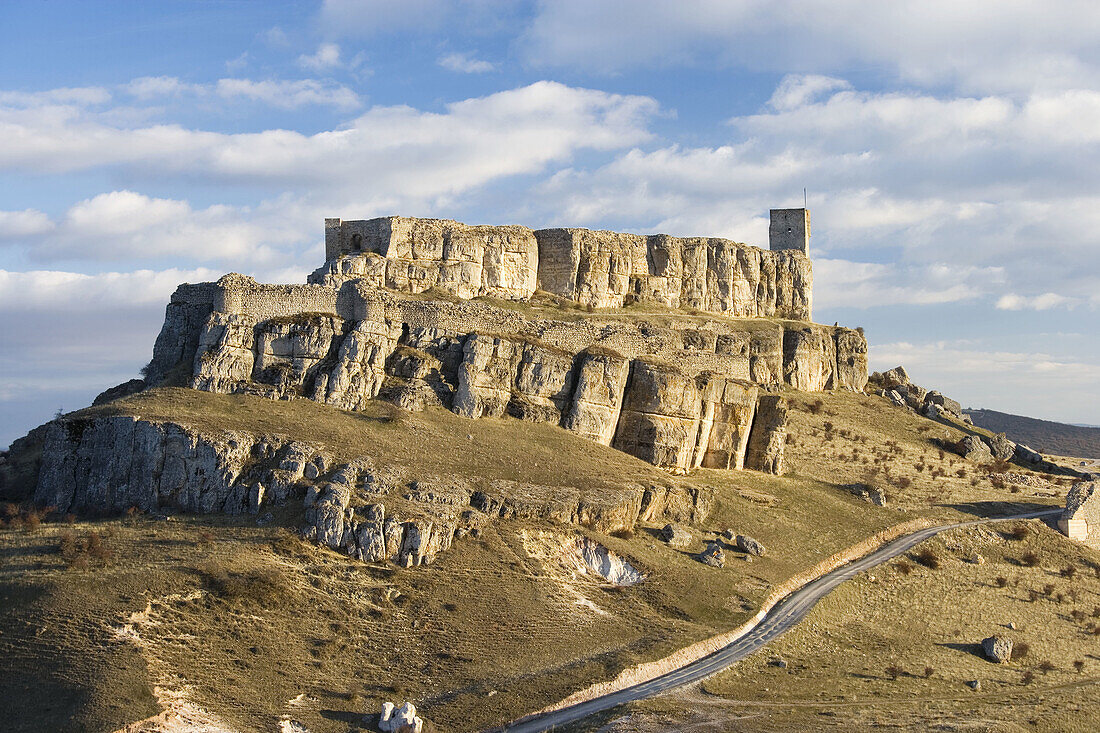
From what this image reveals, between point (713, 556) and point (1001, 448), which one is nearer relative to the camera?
point (713, 556)

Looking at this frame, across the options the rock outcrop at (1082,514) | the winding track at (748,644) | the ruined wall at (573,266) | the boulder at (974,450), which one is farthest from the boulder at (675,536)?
the boulder at (974,450)

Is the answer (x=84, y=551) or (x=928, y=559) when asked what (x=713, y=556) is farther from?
(x=84, y=551)

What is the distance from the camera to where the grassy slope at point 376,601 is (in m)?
32.2

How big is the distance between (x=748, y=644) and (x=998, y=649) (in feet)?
36.2

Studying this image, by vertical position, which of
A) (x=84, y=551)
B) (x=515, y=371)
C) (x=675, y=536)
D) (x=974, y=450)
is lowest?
(x=675, y=536)

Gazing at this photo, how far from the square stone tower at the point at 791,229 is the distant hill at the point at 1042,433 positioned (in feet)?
192

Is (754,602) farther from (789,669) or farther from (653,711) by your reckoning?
(653,711)

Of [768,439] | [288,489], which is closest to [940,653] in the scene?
[768,439]

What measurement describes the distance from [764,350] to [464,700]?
40638 mm

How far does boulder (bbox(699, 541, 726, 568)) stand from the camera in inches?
1802

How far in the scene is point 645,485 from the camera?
158 feet

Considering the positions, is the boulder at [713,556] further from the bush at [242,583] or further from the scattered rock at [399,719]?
the bush at [242,583]

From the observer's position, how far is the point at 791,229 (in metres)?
77.9

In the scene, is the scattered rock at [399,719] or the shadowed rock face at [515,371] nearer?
the scattered rock at [399,719]
